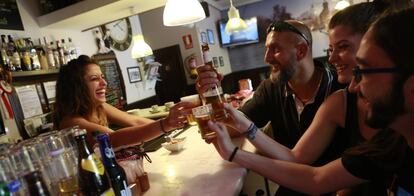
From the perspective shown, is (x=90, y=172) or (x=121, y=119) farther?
(x=121, y=119)

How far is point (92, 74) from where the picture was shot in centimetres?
191

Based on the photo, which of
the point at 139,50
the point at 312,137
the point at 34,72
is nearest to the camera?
the point at 312,137

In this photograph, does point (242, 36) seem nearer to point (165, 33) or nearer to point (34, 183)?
point (165, 33)

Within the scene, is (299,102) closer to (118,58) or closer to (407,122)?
(407,122)

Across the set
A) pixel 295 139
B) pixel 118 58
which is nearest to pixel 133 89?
pixel 118 58

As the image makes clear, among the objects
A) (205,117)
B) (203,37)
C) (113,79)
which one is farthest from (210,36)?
(205,117)

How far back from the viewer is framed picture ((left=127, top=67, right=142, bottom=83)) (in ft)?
14.5

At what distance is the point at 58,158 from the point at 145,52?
2.79 metres

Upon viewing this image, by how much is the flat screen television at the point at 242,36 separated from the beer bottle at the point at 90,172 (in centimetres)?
646

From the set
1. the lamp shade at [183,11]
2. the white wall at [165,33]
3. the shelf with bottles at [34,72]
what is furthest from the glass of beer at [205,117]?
the white wall at [165,33]

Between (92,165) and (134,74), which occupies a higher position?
(134,74)

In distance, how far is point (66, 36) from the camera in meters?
3.22

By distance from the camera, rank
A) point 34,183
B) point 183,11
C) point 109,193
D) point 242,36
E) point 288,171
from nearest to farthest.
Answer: point 34,183 → point 109,193 → point 288,171 → point 183,11 → point 242,36

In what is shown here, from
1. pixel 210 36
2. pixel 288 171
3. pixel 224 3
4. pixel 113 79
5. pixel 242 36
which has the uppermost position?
pixel 224 3
